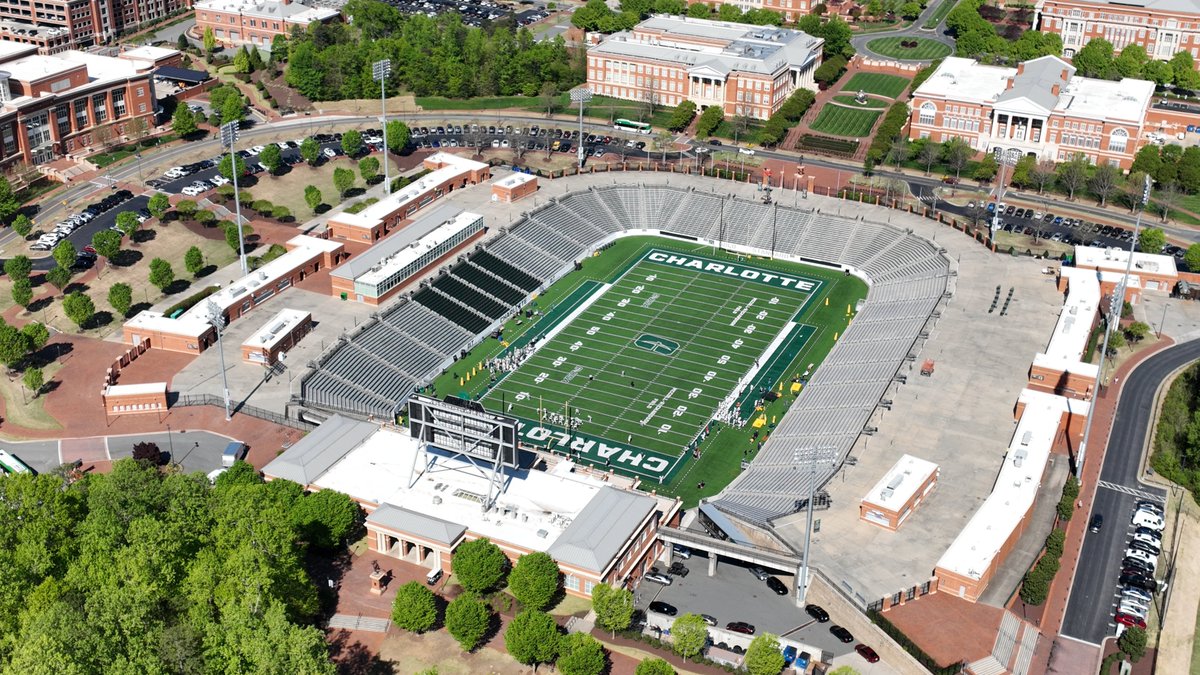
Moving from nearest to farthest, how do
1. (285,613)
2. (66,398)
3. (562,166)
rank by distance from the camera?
(285,613) < (66,398) < (562,166)

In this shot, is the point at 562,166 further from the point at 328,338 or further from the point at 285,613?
the point at 285,613

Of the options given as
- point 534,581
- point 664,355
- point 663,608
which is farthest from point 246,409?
point 663,608

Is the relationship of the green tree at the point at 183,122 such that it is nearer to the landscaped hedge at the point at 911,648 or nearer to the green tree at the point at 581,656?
the green tree at the point at 581,656

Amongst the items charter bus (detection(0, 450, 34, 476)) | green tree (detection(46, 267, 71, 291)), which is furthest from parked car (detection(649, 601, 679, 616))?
green tree (detection(46, 267, 71, 291))

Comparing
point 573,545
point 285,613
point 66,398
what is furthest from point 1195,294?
point 66,398

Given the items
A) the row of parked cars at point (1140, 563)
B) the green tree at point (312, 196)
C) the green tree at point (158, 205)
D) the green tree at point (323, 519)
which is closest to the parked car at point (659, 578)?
the green tree at point (323, 519)

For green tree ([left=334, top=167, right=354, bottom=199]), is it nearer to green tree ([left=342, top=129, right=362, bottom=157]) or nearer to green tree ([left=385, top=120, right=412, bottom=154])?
green tree ([left=342, top=129, right=362, bottom=157])
